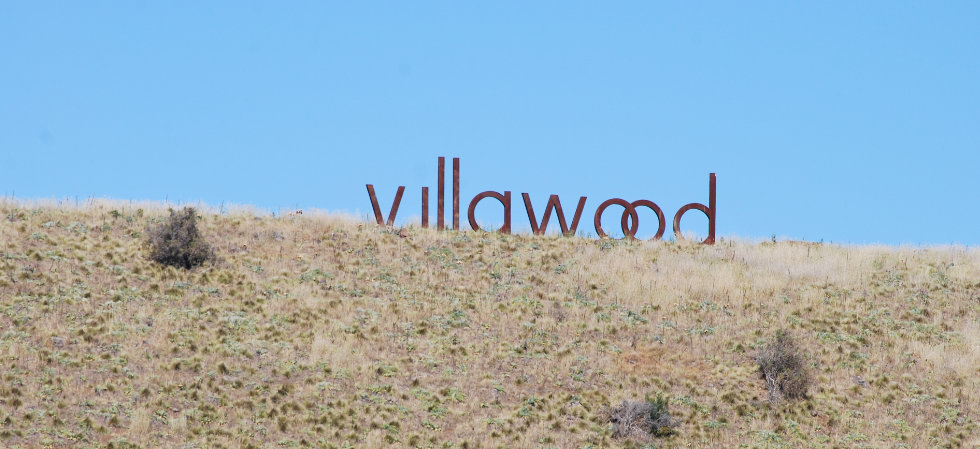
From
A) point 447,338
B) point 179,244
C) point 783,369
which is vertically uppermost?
point 179,244

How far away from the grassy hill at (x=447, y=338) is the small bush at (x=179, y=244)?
51 centimetres

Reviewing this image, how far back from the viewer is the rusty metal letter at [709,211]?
127 feet

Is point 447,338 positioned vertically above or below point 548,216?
below

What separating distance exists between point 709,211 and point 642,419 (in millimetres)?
14960

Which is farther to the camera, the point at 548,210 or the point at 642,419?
the point at 548,210

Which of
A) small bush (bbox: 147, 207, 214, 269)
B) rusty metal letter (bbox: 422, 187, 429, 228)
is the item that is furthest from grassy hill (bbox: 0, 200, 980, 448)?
rusty metal letter (bbox: 422, 187, 429, 228)

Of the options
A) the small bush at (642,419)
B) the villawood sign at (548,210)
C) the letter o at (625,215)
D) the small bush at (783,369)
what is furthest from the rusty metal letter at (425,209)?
the small bush at (642,419)

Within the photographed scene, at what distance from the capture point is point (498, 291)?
32.4m

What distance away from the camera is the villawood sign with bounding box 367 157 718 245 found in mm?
37812

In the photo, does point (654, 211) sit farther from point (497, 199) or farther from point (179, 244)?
point (179, 244)

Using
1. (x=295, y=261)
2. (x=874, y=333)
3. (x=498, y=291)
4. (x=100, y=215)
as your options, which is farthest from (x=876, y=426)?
(x=100, y=215)

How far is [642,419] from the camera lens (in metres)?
25.3

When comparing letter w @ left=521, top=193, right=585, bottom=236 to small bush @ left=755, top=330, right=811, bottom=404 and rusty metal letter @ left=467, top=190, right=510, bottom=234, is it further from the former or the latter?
small bush @ left=755, top=330, right=811, bottom=404

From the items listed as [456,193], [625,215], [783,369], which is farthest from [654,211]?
[783,369]
